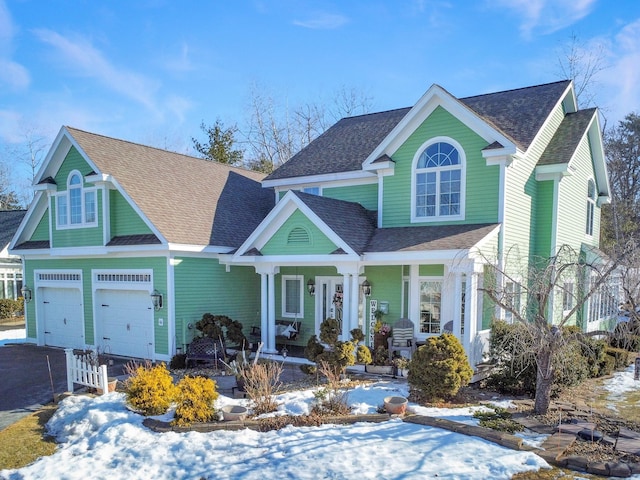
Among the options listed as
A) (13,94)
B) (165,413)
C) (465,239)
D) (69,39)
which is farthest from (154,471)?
(13,94)

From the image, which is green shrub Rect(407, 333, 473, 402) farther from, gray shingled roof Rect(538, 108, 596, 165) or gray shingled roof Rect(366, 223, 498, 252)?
gray shingled roof Rect(538, 108, 596, 165)

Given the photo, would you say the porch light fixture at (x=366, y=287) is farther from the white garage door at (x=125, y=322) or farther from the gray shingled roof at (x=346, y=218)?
the white garage door at (x=125, y=322)

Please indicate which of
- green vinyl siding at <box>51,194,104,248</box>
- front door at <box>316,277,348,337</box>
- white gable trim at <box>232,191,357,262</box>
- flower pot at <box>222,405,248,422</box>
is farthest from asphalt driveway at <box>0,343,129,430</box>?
front door at <box>316,277,348,337</box>

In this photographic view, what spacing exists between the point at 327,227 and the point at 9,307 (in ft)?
74.1

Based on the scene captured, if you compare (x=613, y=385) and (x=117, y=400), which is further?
(x=613, y=385)

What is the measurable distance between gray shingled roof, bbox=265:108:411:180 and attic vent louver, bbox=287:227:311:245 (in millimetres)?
3262

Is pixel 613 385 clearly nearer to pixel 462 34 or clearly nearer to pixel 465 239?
pixel 465 239

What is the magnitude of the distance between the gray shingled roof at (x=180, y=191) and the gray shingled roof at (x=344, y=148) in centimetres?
206

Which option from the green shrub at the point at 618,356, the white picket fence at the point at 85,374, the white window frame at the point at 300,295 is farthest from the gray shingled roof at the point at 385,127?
the white picket fence at the point at 85,374

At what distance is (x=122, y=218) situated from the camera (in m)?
15.3

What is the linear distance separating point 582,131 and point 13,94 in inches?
1109

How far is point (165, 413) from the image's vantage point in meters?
8.81

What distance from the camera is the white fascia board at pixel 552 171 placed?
14.0 metres

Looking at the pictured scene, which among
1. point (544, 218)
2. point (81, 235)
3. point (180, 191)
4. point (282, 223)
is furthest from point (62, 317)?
point (544, 218)
